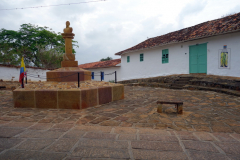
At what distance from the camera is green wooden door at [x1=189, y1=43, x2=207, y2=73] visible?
10291 mm

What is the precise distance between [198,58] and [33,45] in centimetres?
1905

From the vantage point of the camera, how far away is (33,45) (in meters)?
20.0

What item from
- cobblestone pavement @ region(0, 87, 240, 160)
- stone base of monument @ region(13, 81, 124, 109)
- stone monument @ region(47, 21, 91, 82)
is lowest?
cobblestone pavement @ region(0, 87, 240, 160)

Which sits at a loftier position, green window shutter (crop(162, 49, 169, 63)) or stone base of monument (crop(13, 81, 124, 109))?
green window shutter (crop(162, 49, 169, 63))

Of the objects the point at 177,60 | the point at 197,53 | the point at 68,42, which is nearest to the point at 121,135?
the point at 68,42

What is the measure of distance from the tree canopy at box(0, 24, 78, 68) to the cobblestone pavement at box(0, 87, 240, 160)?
1738 cm

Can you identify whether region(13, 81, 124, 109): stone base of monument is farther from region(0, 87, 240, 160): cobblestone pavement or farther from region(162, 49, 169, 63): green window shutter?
region(162, 49, 169, 63): green window shutter

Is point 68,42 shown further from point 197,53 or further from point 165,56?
point 165,56

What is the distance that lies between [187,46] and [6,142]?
11.6 meters

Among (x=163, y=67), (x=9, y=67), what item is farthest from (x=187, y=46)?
(x=9, y=67)

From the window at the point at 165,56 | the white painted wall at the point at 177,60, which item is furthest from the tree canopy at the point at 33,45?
the window at the point at 165,56

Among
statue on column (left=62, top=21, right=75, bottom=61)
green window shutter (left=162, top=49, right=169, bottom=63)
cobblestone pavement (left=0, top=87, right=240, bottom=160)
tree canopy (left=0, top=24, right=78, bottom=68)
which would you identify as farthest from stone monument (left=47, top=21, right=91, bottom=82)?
tree canopy (left=0, top=24, right=78, bottom=68)

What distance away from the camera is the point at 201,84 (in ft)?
26.7

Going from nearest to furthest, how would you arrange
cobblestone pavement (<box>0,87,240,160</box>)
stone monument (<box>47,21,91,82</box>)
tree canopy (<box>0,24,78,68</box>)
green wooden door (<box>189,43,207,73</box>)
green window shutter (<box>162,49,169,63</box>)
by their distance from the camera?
cobblestone pavement (<box>0,87,240,160</box>)
stone monument (<box>47,21,91,82</box>)
green wooden door (<box>189,43,207,73</box>)
green window shutter (<box>162,49,169,63</box>)
tree canopy (<box>0,24,78,68</box>)
